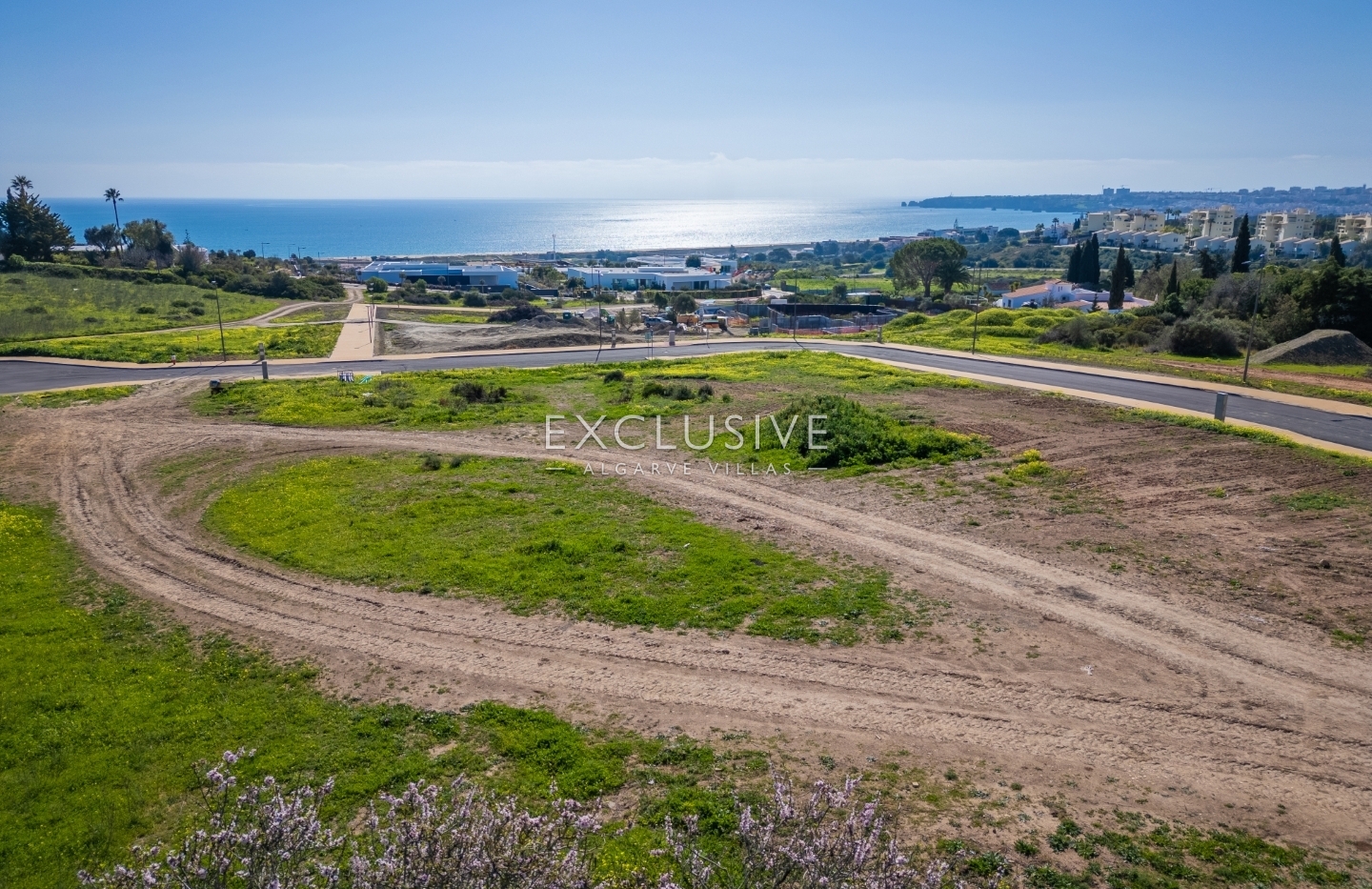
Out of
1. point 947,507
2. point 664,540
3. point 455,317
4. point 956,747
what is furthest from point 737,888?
point 455,317

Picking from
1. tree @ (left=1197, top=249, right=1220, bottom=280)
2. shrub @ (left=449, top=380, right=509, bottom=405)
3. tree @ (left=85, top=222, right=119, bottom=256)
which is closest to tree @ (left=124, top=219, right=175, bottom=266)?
tree @ (left=85, top=222, right=119, bottom=256)

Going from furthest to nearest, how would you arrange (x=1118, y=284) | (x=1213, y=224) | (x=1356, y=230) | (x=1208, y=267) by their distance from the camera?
(x=1213, y=224) → (x=1356, y=230) → (x=1208, y=267) → (x=1118, y=284)

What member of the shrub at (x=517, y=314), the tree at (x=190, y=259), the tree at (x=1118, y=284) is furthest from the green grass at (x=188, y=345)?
the tree at (x=1118, y=284)

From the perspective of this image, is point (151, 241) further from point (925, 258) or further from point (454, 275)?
point (925, 258)

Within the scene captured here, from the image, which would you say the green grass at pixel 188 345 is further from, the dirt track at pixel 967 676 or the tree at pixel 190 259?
the tree at pixel 190 259

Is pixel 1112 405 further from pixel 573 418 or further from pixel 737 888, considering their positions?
pixel 737 888

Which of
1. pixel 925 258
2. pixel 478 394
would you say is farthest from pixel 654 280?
pixel 478 394
